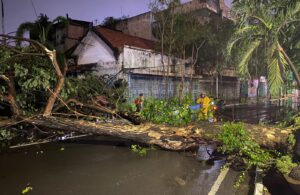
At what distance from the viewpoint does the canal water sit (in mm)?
5500

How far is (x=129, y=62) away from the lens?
20281 mm

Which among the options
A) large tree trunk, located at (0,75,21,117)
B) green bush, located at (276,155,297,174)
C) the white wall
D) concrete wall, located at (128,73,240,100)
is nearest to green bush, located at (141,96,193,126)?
green bush, located at (276,155,297,174)

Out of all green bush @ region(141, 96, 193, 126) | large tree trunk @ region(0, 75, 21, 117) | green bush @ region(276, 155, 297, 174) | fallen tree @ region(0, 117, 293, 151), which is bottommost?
green bush @ region(276, 155, 297, 174)

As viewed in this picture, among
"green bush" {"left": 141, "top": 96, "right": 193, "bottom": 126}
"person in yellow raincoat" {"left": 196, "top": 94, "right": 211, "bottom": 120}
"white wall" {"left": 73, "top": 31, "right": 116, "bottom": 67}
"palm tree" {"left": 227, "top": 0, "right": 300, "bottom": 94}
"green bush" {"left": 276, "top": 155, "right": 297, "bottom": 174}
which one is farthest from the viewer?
"white wall" {"left": 73, "top": 31, "right": 116, "bottom": 67}

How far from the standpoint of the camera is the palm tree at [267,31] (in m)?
9.56

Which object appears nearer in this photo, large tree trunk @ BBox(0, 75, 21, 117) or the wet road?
large tree trunk @ BBox(0, 75, 21, 117)

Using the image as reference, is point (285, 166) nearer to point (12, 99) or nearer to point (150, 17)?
point (12, 99)

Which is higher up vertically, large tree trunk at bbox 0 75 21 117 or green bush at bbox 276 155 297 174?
large tree trunk at bbox 0 75 21 117

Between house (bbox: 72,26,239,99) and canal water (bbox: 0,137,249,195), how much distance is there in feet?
33.2

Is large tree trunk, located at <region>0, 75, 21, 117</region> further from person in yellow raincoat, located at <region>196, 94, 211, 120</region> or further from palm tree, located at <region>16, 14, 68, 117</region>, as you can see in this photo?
person in yellow raincoat, located at <region>196, 94, 211, 120</region>

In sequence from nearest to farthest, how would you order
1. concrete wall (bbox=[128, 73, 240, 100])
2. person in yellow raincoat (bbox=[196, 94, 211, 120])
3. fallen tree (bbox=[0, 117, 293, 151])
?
fallen tree (bbox=[0, 117, 293, 151]), person in yellow raincoat (bbox=[196, 94, 211, 120]), concrete wall (bbox=[128, 73, 240, 100])

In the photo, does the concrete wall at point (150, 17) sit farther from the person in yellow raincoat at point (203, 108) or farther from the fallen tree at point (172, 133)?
the fallen tree at point (172, 133)

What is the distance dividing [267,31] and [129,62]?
11.6 m

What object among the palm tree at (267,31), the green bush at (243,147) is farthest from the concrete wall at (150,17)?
the green bush at (243,147)
